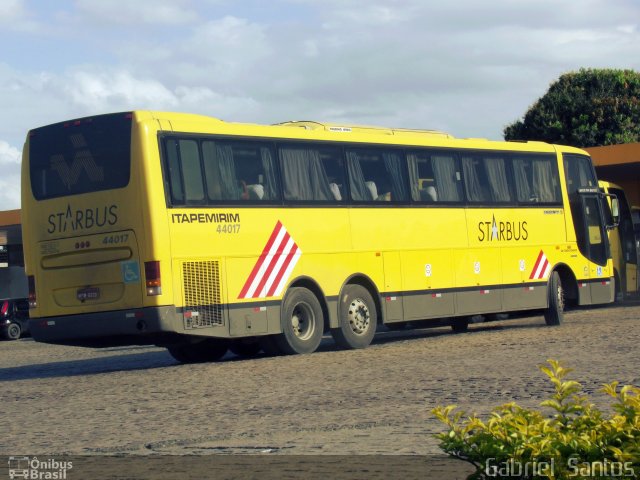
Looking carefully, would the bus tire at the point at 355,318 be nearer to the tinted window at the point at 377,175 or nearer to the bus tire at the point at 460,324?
the tinted window at the point at 377,175

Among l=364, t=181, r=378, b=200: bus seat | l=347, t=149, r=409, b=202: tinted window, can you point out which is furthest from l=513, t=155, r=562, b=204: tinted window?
l=364, t=181, r=378, b=200: bus seat

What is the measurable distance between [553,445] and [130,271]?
13.5 metres

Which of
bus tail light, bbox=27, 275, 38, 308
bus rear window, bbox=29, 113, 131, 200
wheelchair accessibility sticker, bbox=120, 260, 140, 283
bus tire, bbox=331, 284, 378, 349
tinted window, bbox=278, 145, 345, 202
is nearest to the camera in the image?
wheelchair accessibility sticker, bbox=120, 260, 140, 283

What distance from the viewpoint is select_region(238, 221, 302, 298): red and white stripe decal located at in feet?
63.3

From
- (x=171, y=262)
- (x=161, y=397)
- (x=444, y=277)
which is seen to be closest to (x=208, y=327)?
(x=171, y=262)

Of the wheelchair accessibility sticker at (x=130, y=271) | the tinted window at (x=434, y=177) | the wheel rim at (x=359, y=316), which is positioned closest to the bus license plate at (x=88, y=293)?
the wheelchair accessibility sticker at (x=130, y=271)

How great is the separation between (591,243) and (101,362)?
1086 cm

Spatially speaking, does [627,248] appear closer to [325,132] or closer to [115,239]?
[325,132]

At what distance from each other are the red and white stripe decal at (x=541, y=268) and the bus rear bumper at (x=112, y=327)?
30.9 feet

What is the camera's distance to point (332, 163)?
69.2 feet

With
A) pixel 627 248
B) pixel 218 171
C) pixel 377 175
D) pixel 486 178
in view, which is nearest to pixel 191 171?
pixel 218 171

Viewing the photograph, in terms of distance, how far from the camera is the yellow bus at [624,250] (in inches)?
1326

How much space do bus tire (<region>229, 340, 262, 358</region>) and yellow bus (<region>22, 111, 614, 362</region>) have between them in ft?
0.14

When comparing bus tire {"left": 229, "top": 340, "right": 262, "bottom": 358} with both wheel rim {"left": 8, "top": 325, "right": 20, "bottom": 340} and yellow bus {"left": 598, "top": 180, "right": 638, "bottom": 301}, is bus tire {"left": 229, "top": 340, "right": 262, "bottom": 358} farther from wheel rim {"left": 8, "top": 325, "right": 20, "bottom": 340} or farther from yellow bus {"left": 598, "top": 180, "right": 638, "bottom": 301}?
wheel rim {"left": 8, "top": 325, "right": 20, "bottom": 340}
